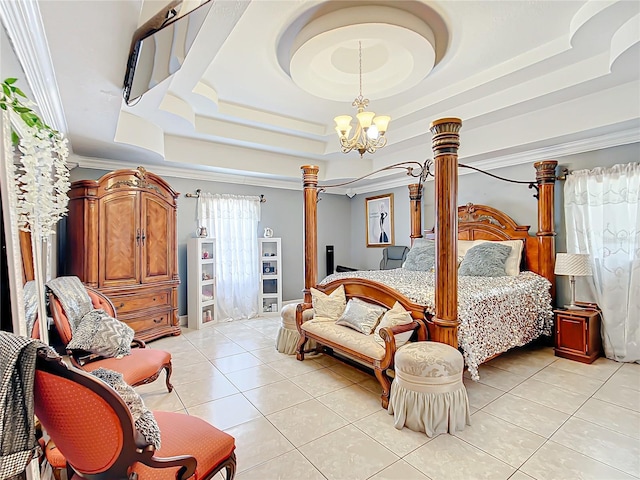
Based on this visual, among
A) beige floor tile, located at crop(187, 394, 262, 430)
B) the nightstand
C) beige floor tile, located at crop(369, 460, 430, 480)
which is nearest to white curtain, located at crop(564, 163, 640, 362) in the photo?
the nightstand

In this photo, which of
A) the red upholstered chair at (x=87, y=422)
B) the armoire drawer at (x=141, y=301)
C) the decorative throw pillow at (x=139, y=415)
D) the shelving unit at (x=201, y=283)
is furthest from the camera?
the shelving unit at (x=201, y=283)

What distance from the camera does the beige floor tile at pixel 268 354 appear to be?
3.66m

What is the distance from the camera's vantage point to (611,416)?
242 centimetres

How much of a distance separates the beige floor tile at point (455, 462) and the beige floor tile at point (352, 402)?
534 millimetres

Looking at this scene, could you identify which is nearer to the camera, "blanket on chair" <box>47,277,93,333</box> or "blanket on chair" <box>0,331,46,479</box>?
"blanket on chair" <box>0,331,46,479</box>

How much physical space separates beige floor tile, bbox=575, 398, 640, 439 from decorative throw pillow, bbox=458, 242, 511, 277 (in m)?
1.55

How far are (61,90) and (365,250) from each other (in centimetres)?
551

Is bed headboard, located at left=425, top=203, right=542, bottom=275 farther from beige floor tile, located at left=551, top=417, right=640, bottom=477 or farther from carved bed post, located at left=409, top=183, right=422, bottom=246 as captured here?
beige floor tile, located at left=551, top=417, right=640, bottom=477

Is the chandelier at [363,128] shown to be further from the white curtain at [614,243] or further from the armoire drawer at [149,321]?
the armoire drawer at [149,321]

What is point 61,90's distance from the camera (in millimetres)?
2465

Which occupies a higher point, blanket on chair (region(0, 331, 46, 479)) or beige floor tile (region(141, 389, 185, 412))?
blanket on chair (region(0, 331, 46, 479))

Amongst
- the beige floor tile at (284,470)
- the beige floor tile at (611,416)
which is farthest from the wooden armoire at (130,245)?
the beige floor tile at (611,416)

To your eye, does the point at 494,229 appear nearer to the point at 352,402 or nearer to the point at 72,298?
the point at 352,402

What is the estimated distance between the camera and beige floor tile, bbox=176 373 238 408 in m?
2.75
